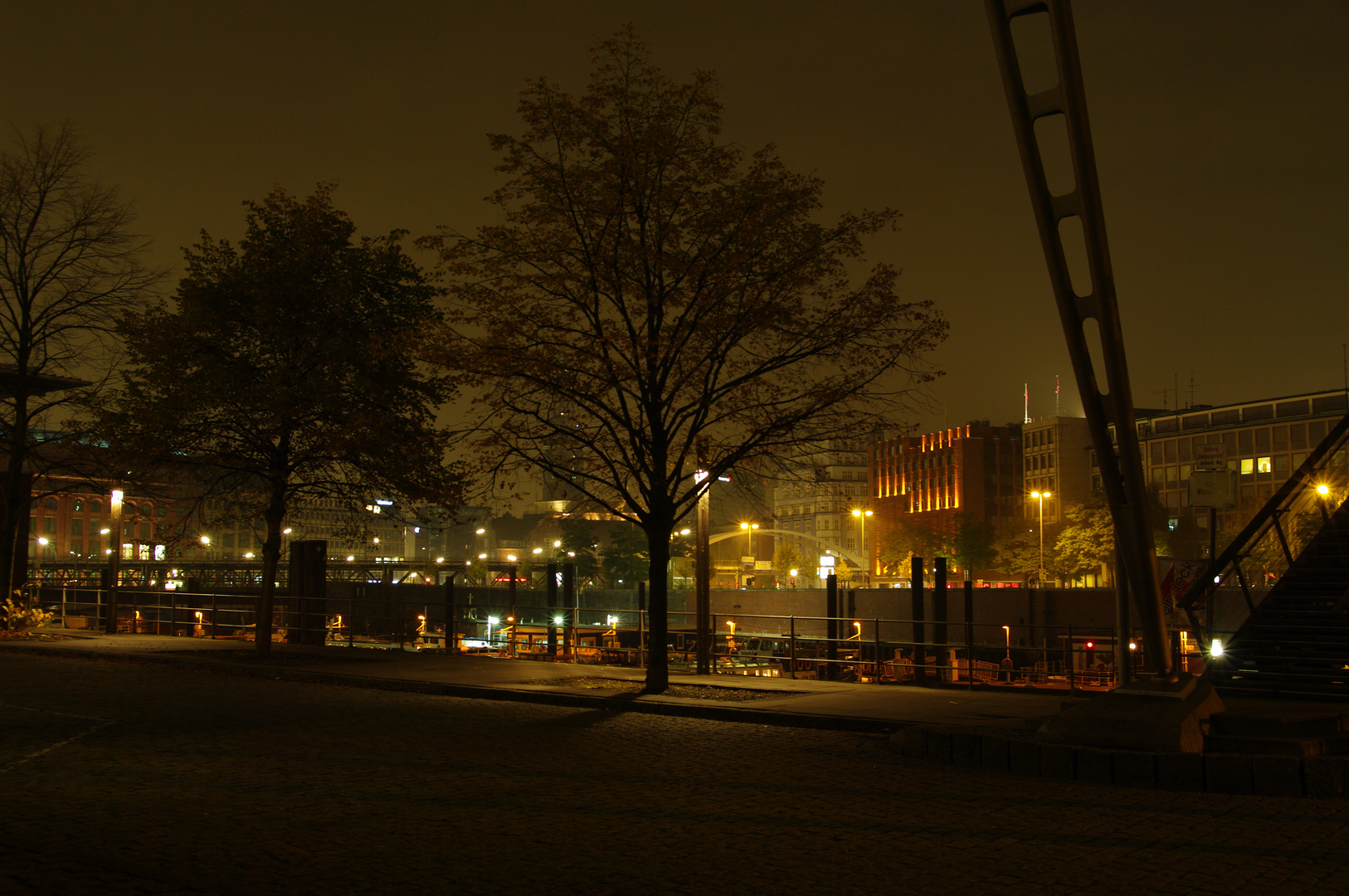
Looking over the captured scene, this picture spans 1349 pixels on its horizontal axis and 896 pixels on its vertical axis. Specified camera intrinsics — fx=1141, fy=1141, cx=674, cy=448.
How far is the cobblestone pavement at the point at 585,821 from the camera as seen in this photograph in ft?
21.5

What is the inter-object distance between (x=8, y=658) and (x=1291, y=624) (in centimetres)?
2372

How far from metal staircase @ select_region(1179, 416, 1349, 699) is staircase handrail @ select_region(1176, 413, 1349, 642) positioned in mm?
16

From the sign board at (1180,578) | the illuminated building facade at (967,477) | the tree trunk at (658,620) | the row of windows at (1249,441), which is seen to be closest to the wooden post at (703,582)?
the tree trunk at (658,620)

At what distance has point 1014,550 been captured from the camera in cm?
10019

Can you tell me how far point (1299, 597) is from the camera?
14969mm

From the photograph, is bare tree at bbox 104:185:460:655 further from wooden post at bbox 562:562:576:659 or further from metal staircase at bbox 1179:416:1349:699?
metal staircase at bbox 1179:416:1349:699

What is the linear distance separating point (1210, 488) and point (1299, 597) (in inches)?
121

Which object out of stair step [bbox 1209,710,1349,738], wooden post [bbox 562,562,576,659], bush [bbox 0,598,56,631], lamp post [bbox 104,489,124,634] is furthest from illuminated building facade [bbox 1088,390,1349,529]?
stair step [bbox 1209,710,1349,738]

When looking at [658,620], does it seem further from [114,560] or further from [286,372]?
[114,560]

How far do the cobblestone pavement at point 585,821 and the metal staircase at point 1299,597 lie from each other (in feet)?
15.2

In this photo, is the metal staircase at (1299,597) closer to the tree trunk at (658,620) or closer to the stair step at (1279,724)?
the stair step at (1279,724)

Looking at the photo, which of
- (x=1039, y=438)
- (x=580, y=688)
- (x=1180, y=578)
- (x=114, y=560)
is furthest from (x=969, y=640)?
(x=1039, y=438)

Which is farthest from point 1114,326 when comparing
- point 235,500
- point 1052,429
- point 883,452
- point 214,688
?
point 883,452

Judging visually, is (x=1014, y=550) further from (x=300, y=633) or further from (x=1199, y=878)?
(x=1199, y=878)
